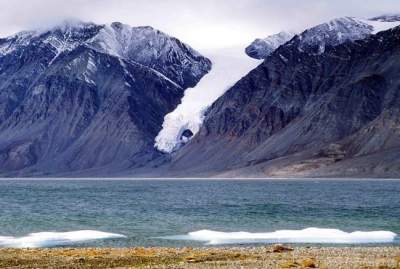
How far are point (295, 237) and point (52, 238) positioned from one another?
16.8m

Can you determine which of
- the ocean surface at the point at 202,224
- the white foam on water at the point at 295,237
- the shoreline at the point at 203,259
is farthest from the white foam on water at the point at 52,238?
the shoreline at the point at 203,259

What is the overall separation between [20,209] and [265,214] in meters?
29.3

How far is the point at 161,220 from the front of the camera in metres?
74.5

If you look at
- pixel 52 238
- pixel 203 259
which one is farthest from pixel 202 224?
pixel 203 259

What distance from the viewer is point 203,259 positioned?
113ft

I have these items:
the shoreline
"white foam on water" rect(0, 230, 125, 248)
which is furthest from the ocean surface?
the shoreline

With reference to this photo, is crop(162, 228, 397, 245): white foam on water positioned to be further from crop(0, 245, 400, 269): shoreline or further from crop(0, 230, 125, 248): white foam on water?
crop(0, 245, 400, 269): shoreline

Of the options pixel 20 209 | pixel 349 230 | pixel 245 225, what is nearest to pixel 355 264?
pixel 349 230

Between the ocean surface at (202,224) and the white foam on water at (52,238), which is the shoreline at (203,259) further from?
the ocean surface at (202,224)

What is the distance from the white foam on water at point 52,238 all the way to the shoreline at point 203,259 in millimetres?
10390

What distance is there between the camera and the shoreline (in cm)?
3120

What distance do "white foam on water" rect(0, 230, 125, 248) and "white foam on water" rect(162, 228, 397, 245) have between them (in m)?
5.30

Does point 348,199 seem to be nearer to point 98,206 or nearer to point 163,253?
point 98,206

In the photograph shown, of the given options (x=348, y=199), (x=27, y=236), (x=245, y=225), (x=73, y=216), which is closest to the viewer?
(x=27, y=236)
